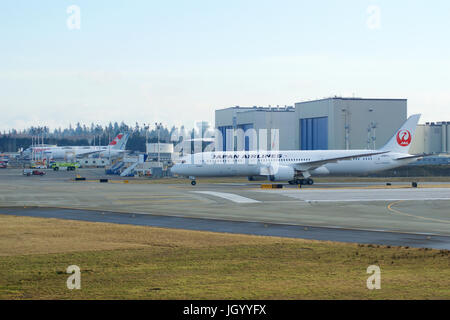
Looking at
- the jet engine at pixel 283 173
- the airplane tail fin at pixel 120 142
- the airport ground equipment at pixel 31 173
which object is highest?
the airplane tail fin at pixel 120 142

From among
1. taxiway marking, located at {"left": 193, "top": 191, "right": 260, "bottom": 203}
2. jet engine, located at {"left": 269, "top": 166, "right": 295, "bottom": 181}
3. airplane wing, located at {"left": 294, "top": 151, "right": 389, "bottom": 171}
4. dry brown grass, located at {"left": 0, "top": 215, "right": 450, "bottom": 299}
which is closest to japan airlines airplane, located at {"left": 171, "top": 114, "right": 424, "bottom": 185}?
airplane wing, located at {"left": 294, "top": 151, "right": 389, "bottom": 171}

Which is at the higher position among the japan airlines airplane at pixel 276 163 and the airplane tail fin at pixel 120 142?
the airplane tail fin at pixel 120 142

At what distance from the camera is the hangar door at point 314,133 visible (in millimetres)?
126394

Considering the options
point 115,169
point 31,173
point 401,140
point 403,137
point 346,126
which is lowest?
point 31,173

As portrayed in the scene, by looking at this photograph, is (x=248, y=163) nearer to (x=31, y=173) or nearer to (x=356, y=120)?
(x=356, y=120)

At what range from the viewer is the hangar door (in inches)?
4976

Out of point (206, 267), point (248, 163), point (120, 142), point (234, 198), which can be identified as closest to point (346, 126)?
point (248, 163)

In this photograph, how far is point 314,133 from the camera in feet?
427

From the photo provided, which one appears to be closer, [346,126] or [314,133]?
[346,126]

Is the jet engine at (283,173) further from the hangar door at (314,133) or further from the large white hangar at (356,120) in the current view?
the hangar door at (314,133)

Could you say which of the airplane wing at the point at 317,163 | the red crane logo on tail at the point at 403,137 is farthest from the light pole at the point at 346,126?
the airplane wing at the point at 317,163

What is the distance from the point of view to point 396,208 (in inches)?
1609

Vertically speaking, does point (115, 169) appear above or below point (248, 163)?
below
